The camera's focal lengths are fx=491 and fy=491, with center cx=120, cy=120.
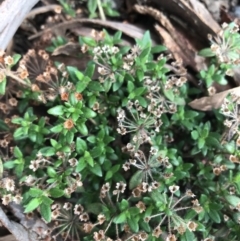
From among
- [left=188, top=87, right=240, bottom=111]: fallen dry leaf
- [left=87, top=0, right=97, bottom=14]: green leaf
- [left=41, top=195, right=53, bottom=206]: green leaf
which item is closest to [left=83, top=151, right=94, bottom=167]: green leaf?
[left=41, top=195, right=53, bottom=206]: green leaf

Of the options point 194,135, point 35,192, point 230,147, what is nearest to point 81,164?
point 35,192

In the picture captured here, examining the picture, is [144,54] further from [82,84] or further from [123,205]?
[123,205]

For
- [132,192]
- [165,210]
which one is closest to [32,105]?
[132,192]

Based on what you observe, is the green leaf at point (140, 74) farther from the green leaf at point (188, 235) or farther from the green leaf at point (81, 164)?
the green leaf at point (188, 235)

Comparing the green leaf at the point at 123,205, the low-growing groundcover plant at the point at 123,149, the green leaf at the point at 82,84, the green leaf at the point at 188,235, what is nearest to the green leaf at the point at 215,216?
the low-growing groundcover plant at the point at 123,149

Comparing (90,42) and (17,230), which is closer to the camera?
(17,230)

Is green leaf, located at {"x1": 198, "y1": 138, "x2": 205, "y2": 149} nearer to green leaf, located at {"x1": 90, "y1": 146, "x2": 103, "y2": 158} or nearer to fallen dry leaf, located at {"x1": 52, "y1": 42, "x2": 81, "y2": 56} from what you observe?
green leaf, located at {"x1": 90, "y1": 146, "x2": 103, "y2": 158}

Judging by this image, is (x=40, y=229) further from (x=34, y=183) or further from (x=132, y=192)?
(x=132, y=192)
